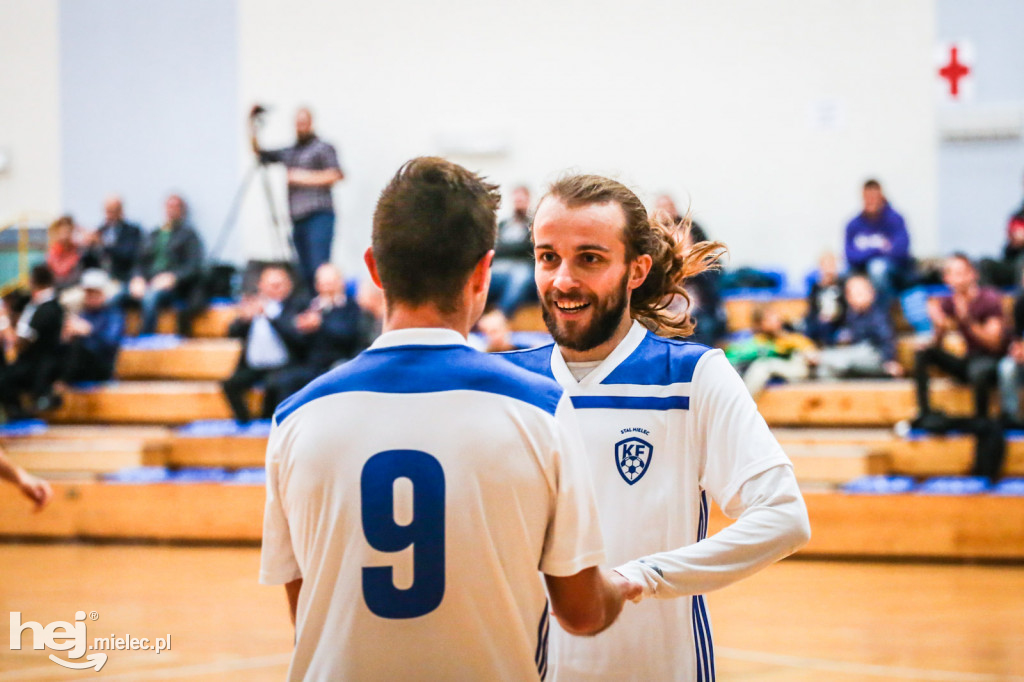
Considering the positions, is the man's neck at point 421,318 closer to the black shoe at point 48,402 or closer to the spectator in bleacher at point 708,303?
the spectator in bleacher at point 708,303

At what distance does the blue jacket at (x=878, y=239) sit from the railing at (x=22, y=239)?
8830 millimetres

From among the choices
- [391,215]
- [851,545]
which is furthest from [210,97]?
[391,215]

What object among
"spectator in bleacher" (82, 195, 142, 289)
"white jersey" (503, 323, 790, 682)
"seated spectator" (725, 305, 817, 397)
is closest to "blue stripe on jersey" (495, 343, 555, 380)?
"white jersey" (503, 323, 790, 682)

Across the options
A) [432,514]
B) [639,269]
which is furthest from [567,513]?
[639,269]

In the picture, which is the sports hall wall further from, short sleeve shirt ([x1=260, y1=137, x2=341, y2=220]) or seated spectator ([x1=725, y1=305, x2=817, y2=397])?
seated spectator ([x1=725, y1=305, x2=817, y2=397])

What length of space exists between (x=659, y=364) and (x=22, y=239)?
39.4 ft

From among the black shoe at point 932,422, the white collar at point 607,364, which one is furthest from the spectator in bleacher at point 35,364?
the white collar at point 607,364

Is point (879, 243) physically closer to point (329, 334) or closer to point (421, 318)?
point (329, 334)

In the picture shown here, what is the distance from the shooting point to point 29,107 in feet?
42.5

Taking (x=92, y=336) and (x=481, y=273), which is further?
(x=92, y=336)

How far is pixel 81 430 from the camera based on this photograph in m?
9.45

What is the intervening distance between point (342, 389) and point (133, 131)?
12.3 meters

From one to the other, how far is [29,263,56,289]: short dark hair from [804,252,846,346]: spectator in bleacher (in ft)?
22.5

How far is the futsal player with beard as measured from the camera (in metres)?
1.90
